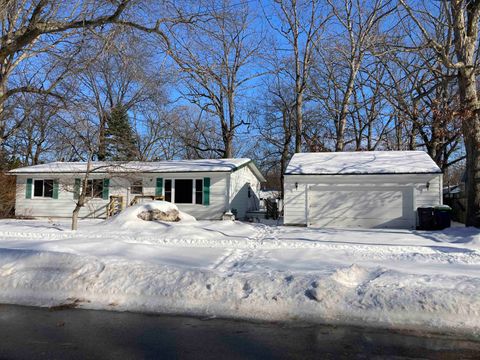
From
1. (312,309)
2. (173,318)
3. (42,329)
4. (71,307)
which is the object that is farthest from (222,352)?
(71,307)

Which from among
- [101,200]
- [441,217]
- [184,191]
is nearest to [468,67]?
[441,217]

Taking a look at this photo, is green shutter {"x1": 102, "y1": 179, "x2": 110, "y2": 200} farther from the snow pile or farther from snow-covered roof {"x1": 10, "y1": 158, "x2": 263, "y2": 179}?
the snow pile

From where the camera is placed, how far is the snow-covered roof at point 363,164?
1739 centimetres

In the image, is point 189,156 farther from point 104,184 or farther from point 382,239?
point 382,239

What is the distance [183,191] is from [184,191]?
0.05m

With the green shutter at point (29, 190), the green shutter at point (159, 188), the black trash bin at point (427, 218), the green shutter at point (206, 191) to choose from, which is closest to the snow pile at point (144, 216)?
the green shutter at point (206, 191)

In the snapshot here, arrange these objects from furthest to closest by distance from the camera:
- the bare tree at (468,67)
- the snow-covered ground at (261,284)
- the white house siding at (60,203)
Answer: the white house siding at (60,203), the bare tree at (468,67), the snow-covered ground at (261,284)

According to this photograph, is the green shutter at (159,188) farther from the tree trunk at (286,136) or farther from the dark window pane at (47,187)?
the tree trunk at (286,136)

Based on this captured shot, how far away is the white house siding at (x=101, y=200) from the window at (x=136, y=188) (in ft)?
0.68

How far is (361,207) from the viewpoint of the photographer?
17.6 metres

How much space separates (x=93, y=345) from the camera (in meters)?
4.24

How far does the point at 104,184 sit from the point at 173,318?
1744 centimetres

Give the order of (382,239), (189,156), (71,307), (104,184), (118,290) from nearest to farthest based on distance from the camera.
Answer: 1. (71,307)
2. (118,290)
3. (382,239)
4. (104,184)
5. (189,156)

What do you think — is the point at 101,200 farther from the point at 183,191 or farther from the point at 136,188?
the point at 183,191
